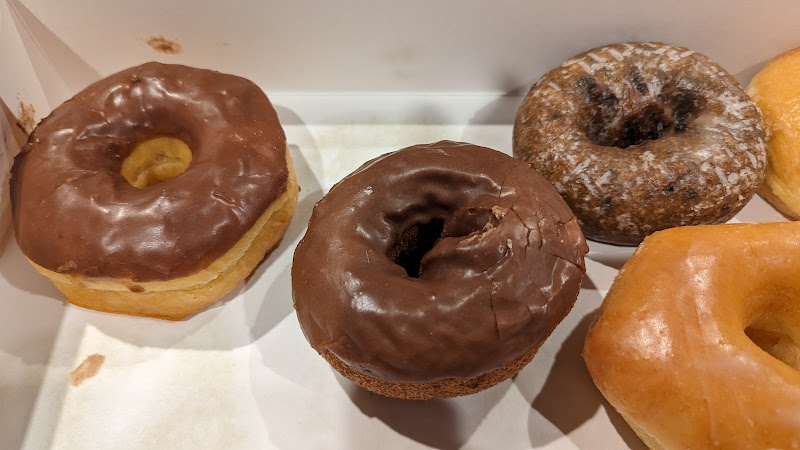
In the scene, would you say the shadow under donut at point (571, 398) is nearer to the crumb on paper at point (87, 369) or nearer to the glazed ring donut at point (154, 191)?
the glazed ring donut at point (154, 191)

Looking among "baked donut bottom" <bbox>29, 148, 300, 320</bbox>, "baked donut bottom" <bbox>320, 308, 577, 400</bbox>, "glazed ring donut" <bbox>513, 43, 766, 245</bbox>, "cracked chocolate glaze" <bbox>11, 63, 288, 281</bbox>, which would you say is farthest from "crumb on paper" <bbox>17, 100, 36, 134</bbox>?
"glazed ring donut" <bbox>513, 43, 766, 245</bbox>

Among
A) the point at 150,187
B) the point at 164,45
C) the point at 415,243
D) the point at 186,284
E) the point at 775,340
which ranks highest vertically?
the point at 164,45

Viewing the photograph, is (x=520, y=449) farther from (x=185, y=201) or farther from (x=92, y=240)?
(x=92, y=240)

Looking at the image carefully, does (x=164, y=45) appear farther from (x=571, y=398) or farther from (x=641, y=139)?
(x=571, y=398)

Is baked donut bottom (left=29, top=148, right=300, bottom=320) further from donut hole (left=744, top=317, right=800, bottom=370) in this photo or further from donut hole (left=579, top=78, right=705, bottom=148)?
donut hole (left=744, top=317, right=800, bottom=370)

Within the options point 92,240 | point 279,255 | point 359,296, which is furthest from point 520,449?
point 92,240

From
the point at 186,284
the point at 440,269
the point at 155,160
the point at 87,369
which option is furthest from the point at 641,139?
the point at 87,369

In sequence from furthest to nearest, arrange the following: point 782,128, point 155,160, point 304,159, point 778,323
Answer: point 304,159 → point 155,160 → point 782,128 → point 778,323
